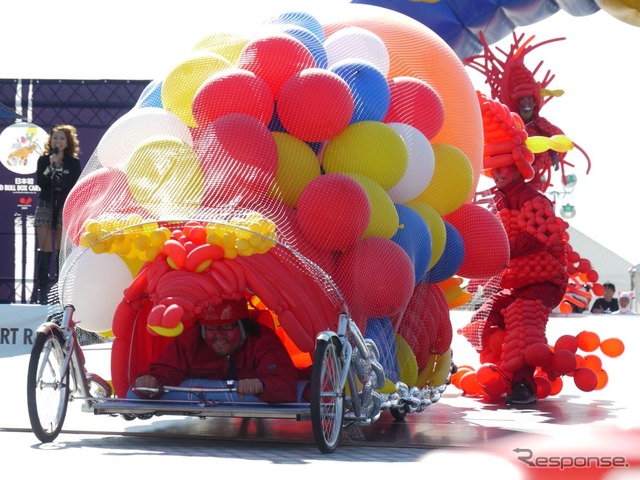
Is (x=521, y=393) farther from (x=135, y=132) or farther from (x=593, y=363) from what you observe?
(x=135, y=132)

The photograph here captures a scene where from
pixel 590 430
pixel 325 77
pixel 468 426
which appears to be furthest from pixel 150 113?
pixel 590 430

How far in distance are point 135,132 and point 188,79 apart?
44 cm

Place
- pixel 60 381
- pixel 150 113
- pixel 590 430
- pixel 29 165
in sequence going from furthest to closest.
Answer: pixel 29 165, pixel 590 430, pixel 150 113, pixel 60 381

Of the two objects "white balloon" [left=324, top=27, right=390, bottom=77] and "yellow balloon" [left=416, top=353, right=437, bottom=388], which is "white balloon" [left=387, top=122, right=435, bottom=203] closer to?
"white balloon" [left=324, top=27, right=390, bottom=77]

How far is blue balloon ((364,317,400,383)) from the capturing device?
6.42 metres

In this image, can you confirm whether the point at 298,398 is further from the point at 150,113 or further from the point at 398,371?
the point at 150,113

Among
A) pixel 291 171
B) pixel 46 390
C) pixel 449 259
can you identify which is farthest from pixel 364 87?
pixel 46 390

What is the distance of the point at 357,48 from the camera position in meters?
6.87

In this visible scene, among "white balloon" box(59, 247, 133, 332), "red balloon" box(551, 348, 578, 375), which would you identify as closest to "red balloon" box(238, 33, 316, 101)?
"white balloon" box(59, 247, 133, 332)

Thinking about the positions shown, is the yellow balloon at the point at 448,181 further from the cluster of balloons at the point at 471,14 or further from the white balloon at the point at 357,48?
the cluster of balloons at the point at 471,14

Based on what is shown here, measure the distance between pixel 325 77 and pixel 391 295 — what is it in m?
1.26

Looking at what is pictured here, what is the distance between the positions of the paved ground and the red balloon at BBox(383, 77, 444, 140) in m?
1.88

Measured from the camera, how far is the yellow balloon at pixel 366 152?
250 inches

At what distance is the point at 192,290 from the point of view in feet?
19.2
